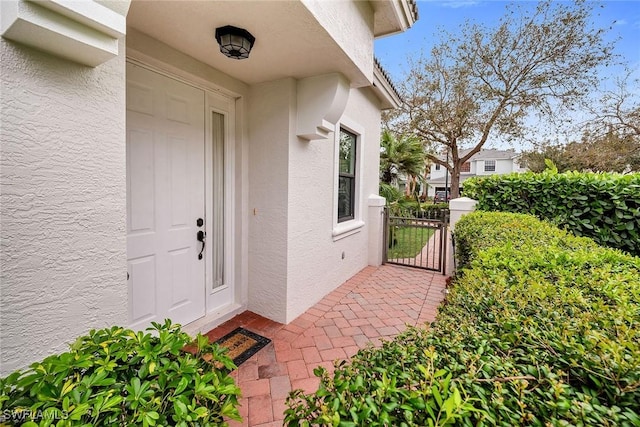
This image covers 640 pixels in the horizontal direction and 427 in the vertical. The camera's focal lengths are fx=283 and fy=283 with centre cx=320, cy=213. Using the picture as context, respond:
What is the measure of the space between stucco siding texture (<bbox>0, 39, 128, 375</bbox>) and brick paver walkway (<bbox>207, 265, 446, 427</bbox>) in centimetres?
146

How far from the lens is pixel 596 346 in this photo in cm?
114

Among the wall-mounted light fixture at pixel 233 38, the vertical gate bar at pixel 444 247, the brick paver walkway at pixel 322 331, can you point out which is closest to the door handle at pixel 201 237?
the brick paver walkway at pixel 322 331

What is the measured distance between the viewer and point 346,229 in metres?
5.48

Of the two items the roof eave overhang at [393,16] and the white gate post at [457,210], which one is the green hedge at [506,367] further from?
the white gate post at [457,210]

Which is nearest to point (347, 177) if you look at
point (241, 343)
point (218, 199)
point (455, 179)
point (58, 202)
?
point (218, 199)

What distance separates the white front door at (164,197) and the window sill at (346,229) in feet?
7.78

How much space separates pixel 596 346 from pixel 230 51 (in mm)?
3169

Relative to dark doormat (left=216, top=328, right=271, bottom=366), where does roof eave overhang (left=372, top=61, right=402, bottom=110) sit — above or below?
above

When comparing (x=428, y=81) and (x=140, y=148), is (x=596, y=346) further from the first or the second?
(x=428, y=81)

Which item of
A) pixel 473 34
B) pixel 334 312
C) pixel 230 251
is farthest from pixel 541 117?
pixel 230 251

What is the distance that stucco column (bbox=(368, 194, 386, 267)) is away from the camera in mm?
6867

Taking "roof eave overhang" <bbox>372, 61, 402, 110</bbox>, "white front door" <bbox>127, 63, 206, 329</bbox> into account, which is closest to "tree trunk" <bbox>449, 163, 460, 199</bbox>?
"roof eave overhang" <bbox>372, 61, 402, 110</bbox>

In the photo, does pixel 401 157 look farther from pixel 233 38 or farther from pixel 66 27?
pixel 66 27

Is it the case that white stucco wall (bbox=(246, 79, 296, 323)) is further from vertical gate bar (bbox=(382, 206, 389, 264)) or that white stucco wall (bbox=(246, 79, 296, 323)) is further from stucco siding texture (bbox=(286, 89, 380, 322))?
vertical gate bar (bbox=(382, 206, 389, 264))
